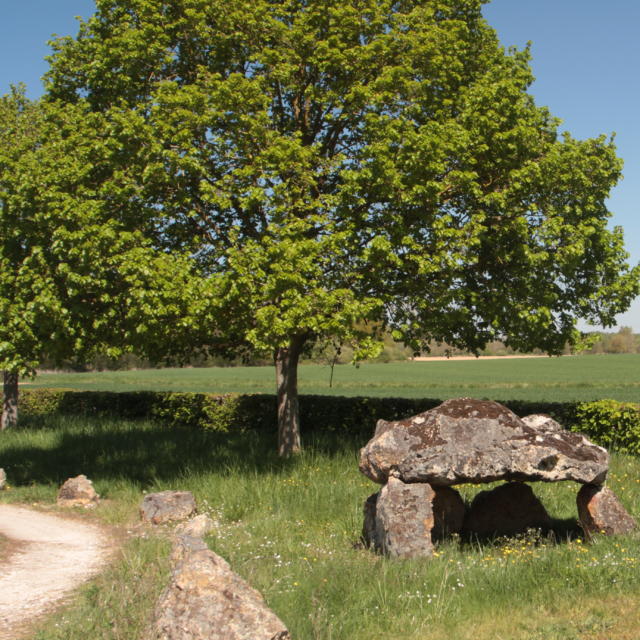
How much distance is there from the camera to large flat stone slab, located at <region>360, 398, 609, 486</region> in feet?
31.9

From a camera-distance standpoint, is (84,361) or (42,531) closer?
(42,531)

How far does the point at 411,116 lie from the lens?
16.2 metres

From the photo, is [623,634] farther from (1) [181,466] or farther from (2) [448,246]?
(1) [181,466]

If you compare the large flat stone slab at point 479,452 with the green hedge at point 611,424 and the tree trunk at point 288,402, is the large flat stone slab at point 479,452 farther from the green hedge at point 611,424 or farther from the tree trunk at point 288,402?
the green hedge at point 611,424

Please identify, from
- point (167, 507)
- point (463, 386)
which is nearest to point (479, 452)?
point (167, 507)

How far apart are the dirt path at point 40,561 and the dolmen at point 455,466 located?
4572 millimetres

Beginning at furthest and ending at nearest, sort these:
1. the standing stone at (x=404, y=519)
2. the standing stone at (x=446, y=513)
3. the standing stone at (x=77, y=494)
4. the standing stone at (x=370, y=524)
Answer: the standing stone at (x=77, y=494)
the standing stone at (x=446, y=513)
the standing stone at (x=370, y=524)
the standing stone at (x=404, y=519)

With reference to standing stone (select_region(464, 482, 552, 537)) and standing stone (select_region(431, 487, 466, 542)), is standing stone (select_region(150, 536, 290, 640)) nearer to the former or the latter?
standing stone (select_region(431, 487, 466, 542))

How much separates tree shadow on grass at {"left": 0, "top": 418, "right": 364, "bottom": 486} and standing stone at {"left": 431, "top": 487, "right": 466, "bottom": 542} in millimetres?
5695

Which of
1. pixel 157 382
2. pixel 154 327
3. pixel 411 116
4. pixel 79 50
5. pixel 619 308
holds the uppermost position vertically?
pixel 79 50

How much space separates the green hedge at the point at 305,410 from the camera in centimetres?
1864

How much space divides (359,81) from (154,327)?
305 inches

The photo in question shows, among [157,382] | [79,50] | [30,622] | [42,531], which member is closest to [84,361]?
[42,531]

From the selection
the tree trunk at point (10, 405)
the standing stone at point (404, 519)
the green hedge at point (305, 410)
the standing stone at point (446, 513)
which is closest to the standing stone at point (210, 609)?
the standing stone at point (404, 519)
